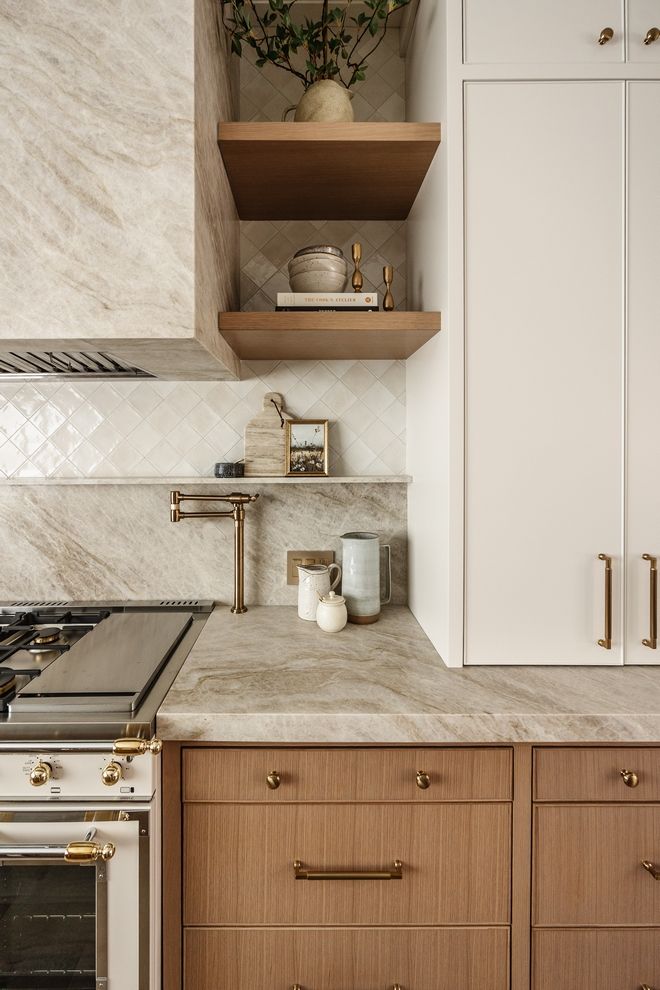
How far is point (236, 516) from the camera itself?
1545 mm

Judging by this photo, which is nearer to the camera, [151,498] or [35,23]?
[35,23]

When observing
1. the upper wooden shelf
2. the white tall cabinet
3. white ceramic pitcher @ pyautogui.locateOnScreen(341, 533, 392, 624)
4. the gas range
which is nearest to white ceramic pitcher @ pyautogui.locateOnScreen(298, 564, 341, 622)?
white ceramic pitcher @ pyautogui.locateOnScreen(341, 533, 392, 624)

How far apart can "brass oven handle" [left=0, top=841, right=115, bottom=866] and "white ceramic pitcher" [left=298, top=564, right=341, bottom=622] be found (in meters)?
0.72

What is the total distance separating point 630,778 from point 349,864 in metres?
0.56

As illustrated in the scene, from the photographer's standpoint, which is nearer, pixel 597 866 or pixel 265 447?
pixel 597 866

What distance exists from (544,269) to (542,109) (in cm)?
34

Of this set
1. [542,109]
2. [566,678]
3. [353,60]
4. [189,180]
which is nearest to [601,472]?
[566,678]

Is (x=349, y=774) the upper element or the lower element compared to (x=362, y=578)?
lower

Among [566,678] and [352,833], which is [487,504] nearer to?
[566,678]

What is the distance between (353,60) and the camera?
Result: 1612 mm

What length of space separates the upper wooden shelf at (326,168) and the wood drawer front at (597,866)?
4.83ft

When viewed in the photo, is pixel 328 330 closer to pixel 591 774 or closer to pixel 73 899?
pixel 591 774

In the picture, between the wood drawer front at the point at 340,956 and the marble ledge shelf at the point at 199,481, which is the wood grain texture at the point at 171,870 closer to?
the wood drawer front at the point at 340,956

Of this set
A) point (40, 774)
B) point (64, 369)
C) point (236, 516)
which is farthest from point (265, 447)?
point (40, 774)
